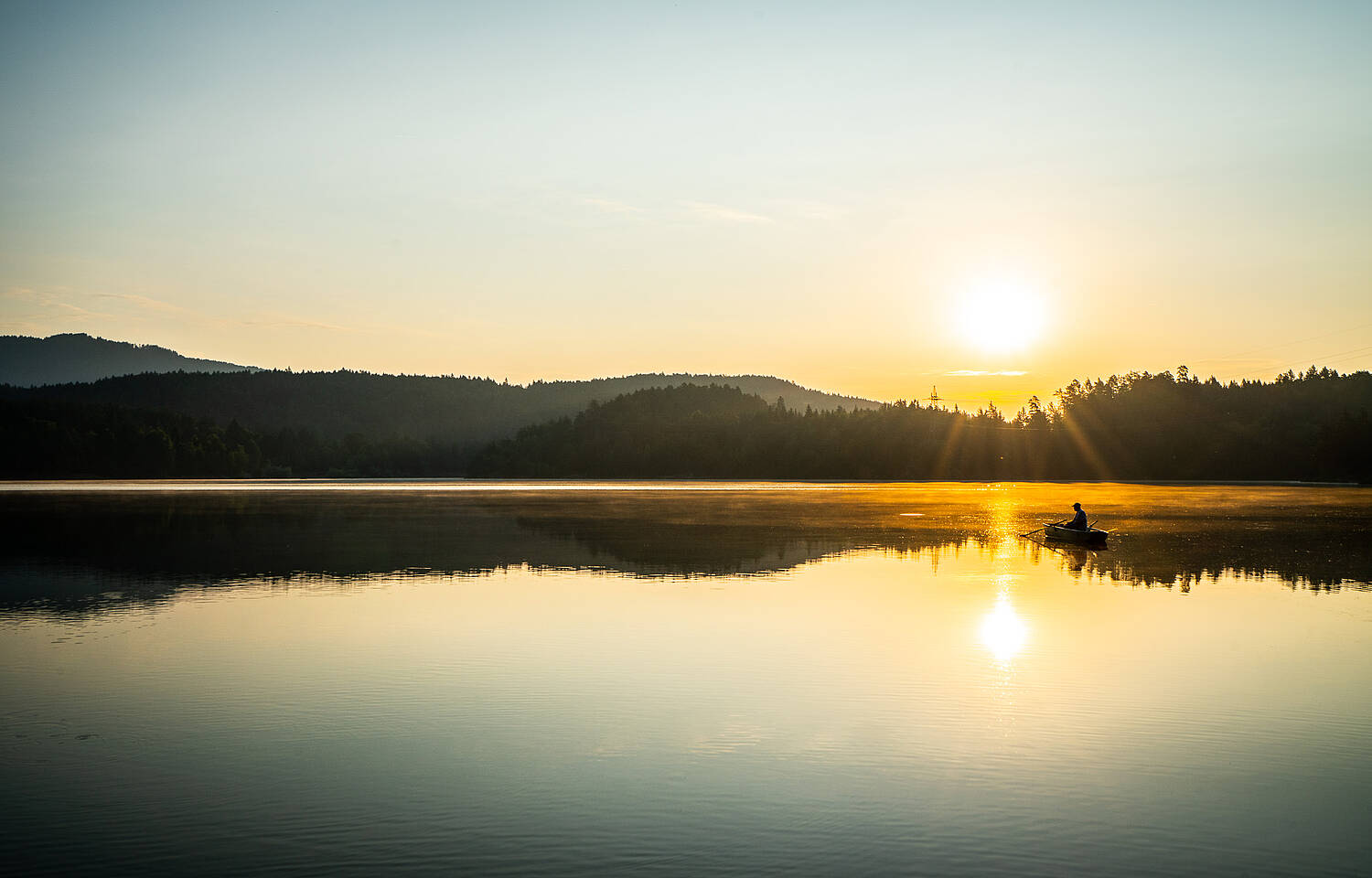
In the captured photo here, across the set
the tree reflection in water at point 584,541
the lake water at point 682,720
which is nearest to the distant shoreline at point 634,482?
the tree reflection in water at point 584,541

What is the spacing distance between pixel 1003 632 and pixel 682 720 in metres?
8.40

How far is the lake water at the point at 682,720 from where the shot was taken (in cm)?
846

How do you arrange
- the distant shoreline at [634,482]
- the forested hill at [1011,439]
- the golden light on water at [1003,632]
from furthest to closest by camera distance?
the forested hill at [1011,439]
the distant shoreline at [634,482]
the golden light on water at [1003,632]

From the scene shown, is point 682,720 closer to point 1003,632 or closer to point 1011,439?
point 1003,632

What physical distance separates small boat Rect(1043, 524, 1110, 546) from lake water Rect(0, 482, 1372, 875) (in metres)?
7.74

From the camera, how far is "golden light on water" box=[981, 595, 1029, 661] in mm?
16828

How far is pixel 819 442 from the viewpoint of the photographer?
159375mm

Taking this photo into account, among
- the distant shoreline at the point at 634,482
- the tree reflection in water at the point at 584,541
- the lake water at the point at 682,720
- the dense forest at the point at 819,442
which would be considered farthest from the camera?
the dense forest at the point at 819,442

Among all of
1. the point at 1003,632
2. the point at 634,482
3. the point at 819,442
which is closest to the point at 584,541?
the point at 1003,632

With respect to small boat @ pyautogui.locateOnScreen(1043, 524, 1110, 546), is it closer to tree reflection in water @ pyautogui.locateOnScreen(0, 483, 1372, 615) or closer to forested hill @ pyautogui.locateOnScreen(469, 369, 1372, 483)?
tree reflection in water @ pyautogui.locateOnScreen(0, 483, 1372, 615)

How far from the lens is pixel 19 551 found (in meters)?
31.0

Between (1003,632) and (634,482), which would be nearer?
(1003,632)

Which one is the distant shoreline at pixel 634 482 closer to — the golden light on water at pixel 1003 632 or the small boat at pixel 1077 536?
the small boat at pixel 1077 536

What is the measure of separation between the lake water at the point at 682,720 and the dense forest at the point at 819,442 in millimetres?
103087
